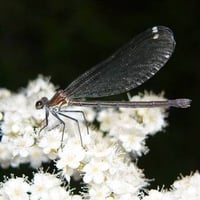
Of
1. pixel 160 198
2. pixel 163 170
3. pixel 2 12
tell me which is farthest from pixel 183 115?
pixel 160 198

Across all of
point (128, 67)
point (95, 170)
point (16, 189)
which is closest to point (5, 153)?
point (16, 189)

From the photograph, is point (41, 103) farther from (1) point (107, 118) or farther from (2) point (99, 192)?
(2) point (99, 192)

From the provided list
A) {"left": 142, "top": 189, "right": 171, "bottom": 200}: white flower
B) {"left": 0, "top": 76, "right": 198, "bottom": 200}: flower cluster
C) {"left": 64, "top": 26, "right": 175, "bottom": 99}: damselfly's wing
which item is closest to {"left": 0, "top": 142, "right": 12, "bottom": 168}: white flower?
{"left": 0, "top": 76, "right": 198, "bottom": 200}: flower cluster

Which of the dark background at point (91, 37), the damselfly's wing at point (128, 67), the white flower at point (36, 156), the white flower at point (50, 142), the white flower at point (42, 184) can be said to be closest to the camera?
the white flower at point (42, 184)

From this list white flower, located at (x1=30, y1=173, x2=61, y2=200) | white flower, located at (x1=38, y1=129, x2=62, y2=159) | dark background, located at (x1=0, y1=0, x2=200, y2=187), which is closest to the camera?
white flower, located at (x1=30, y1=173, x2=61, y2=200)

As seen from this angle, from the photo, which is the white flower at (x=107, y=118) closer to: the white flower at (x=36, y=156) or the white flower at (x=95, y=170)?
the white flower at (x=36, y=156)

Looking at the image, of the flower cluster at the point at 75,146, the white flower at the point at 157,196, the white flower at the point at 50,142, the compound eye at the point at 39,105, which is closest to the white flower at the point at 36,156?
the flower cluster at the point at 75,146

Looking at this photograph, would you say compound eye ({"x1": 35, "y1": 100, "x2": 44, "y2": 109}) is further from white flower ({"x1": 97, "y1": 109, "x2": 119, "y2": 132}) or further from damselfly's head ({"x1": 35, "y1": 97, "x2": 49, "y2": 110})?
white flower ({"x1": 97, "y1": 109, "x2": 119, "y2": 132})
